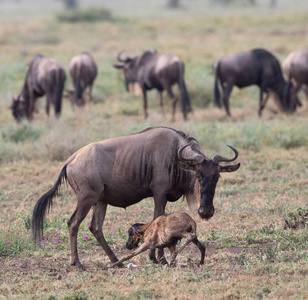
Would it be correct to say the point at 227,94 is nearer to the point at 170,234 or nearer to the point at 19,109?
the point at 19,109

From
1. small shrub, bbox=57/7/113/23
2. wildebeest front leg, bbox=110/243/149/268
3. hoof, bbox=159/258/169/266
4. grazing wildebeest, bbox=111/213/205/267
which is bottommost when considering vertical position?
small shrub, bbox=57/7/113/23

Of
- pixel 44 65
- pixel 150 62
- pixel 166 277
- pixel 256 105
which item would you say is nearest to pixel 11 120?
pixel 44 65

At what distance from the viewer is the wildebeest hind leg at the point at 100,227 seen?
19.1 ft

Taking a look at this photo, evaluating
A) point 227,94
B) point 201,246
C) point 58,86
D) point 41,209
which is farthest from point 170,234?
point 227,94

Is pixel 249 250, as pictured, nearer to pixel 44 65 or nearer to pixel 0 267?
pixel 0 267

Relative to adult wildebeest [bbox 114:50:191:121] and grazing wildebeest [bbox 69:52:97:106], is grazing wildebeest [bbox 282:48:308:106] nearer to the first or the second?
adult wildebeest [bbox 114:50:191:121]

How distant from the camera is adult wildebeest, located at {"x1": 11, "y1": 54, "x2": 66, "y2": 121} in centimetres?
1439

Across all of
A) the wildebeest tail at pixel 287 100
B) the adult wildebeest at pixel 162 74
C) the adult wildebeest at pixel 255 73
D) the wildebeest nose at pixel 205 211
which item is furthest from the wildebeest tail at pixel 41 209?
the wildebeest tail at pixel 287 100

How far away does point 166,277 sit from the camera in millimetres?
5062

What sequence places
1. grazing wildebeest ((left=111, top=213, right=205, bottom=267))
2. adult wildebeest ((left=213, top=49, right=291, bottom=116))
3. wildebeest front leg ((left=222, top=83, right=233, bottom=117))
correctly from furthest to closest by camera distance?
adult wildebeest ((left=213, top=49, right=291, bottom=116)) < wildebeest front leg ((left=222, top=83, right=233, bottom=117)) < grazing wildebeest ((left=111, top=213, right=205, bottom=267))

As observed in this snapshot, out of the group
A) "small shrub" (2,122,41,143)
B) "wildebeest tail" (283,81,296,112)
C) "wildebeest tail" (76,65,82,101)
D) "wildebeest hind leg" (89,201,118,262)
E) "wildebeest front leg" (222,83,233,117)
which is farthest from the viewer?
"wildebeest tail" (76,65,82,101)

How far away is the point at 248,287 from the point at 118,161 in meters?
1.96

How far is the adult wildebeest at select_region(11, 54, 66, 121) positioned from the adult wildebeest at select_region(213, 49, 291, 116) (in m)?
4.18

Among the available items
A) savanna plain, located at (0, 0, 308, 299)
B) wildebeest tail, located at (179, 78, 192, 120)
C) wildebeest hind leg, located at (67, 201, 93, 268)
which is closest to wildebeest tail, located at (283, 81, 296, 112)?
savanna plain, located at (0, 0, 308, 299)
